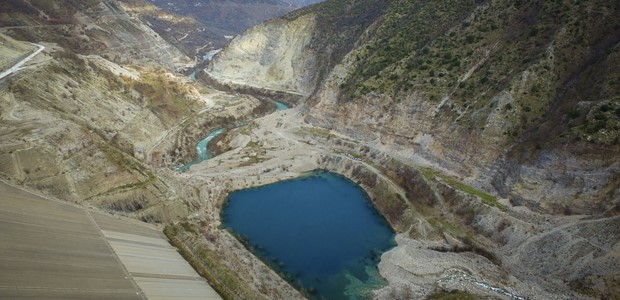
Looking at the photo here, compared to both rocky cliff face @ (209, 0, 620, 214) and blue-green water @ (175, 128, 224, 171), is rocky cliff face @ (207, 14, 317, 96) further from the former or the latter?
blue-green water @ (175, 128, 224, 171)

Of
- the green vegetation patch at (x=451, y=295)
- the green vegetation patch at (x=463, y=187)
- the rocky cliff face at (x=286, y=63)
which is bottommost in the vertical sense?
the green vegetation patch at (x=451, y=295)

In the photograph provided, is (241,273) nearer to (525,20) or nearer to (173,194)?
(173,194)

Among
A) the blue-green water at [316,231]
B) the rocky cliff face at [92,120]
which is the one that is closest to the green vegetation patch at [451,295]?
the blue-green water at [316,231]

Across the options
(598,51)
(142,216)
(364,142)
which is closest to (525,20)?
(598,51)

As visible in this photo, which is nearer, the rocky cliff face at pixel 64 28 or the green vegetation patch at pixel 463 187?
the green vegetation patch at pixel 463 187

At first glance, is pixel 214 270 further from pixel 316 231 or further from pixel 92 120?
pixel 92 120

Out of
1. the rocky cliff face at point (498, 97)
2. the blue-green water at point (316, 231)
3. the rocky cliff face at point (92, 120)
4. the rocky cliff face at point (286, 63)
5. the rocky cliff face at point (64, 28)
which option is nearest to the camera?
the blue-green water at point (316, 231)

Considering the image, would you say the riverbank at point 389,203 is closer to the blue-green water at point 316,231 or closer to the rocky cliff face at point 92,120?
the blue-green water at point 316,231

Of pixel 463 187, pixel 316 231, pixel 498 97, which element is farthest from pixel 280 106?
pixel 463 187
